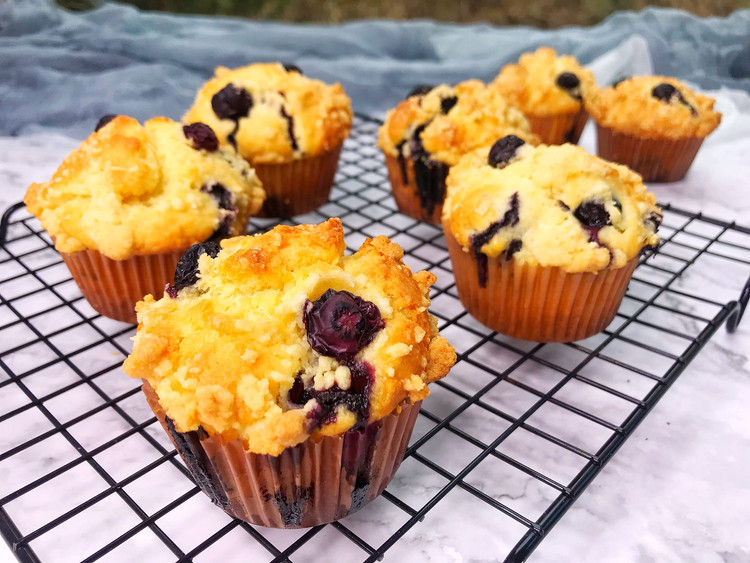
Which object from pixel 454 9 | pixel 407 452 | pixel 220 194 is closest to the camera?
pixel 407 452

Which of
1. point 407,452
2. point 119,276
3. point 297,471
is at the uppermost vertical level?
point 297,471

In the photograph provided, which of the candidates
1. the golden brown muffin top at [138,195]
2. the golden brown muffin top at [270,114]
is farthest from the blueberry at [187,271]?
the golden brown muffin top at [270,114]

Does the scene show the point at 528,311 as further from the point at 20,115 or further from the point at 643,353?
the point at 20,115

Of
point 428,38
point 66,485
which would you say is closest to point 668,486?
point 66,485

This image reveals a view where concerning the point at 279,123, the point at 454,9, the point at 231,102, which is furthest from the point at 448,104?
the point at 454,9

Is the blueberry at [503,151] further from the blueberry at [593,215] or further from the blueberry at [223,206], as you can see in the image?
the blueberry at [223,206]

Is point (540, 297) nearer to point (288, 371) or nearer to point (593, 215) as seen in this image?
point (593, 215)
